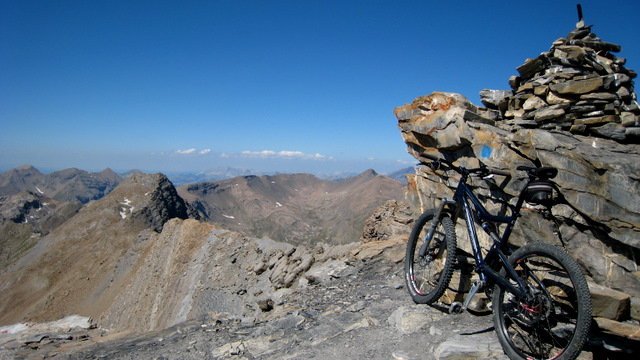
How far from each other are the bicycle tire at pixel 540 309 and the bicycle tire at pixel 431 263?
125cm

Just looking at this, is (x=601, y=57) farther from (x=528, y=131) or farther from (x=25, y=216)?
(x=25, y=216)

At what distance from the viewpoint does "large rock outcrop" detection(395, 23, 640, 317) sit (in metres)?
6.10

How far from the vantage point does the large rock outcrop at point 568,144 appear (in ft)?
20.0

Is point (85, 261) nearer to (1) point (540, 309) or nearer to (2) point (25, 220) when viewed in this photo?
(1) point (540, 309)

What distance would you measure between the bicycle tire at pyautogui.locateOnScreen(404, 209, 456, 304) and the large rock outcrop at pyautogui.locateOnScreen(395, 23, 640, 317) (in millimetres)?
1233

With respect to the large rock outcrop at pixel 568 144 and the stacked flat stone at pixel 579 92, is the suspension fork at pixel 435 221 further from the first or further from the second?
the stacked flat stone at pixel 579 92

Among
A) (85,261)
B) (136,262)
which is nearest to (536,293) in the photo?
(136,262)

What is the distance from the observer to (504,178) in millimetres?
7617

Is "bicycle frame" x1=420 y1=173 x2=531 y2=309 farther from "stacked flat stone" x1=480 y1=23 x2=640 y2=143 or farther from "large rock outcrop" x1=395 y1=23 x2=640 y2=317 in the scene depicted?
"stacked flat stone" x1=480 y1=23 x2=640 y2=143

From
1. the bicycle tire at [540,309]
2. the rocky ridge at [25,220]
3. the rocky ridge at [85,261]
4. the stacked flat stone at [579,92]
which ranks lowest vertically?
the rocky ridge at [25,220]

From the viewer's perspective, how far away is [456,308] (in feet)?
26.8

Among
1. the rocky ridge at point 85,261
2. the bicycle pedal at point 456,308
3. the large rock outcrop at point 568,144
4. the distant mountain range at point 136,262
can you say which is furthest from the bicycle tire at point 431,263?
the rocky ridge at point 85,261

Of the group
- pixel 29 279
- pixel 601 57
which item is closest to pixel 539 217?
pixel 601 57

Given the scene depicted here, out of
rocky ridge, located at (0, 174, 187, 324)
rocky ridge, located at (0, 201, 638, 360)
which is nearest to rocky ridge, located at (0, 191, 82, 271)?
rocky ridge, located at (0, 174, 187, 324)
